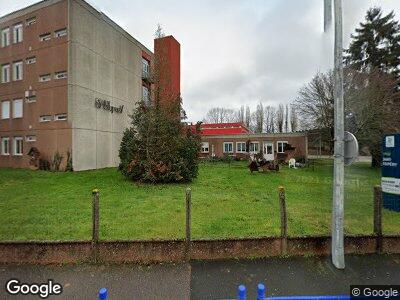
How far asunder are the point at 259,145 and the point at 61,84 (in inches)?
954

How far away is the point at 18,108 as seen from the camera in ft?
72.4

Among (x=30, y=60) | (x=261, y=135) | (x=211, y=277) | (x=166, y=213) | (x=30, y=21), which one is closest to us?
(x=211, y=277)

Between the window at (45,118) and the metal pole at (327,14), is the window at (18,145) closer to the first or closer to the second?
the window at (45,118)

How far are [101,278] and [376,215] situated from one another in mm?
4979

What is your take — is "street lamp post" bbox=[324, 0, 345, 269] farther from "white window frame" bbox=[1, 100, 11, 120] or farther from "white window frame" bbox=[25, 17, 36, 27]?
"white window frame" bbox=[1, 100, 11, 120]

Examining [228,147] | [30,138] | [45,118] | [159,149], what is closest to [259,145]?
[228,147]

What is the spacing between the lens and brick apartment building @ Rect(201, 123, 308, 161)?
3250 centimetres

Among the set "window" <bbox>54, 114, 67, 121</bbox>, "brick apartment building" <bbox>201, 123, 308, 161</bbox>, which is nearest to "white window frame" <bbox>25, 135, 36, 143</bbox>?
"window" <bbox>54, 114, 67, 121</bbox>

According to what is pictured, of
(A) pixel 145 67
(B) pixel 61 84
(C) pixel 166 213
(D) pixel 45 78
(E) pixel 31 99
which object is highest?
(A) pixel 145 67

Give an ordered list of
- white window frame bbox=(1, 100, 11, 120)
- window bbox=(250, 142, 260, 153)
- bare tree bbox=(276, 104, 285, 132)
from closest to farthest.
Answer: white window frame bbox=(1, 100, 11, 120) → window bbox=(250, 142, 260, 153) → bare tree bbox=(276, 104, 285, 132)

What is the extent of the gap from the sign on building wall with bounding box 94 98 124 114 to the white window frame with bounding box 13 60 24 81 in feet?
21.5

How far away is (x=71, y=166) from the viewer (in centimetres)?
1934

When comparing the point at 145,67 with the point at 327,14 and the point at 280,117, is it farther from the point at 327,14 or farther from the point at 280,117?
the point at 280,117

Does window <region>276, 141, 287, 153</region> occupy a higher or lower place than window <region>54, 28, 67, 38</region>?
lower
